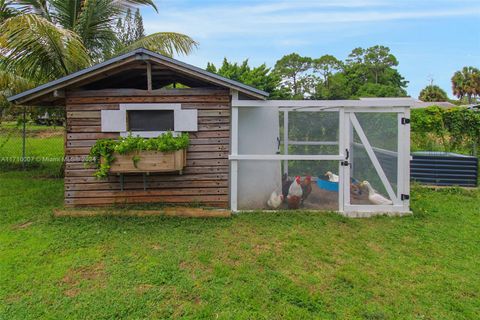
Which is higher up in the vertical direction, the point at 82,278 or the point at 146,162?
the point at 146,162

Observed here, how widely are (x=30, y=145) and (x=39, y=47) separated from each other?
880 centimetres

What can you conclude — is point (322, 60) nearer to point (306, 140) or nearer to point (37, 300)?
point (306, 140)

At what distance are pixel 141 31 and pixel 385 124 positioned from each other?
32623 millimetres

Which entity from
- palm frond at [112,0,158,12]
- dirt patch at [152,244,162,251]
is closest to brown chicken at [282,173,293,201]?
dirt patch at [152,244,162,251]

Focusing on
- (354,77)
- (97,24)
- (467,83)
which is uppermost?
(467,83)

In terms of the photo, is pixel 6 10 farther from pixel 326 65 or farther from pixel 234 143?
pixel 326 65

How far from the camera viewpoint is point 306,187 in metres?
5.15

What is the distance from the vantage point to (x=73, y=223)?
4664mm

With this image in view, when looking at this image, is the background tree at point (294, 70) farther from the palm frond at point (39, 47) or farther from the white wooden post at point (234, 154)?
the white wooden post at point (234, 154)

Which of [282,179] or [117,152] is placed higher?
[117,152]

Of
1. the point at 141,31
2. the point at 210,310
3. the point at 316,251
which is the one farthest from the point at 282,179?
the point at 141,31

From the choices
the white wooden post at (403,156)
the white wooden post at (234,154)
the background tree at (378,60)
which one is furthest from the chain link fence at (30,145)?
the background tree at (378,60)

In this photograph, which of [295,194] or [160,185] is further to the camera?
[160,185]

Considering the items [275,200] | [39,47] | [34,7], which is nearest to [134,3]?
[34,7]
